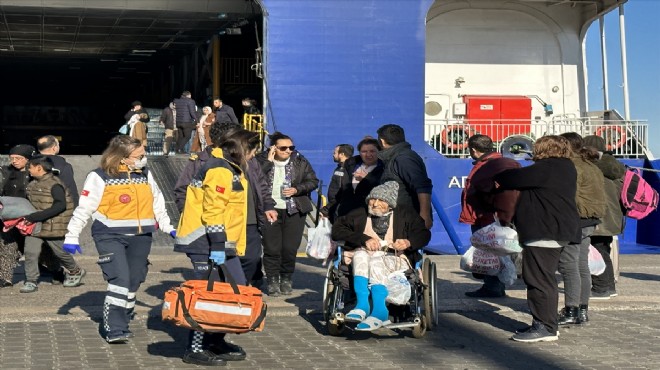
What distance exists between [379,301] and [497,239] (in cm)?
174

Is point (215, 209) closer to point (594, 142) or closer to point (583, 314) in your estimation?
point (583, 314)

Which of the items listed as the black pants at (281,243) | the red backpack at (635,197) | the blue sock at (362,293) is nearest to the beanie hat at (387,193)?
the blue sock at (362,293)

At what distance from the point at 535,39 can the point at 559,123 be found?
94.4 inches

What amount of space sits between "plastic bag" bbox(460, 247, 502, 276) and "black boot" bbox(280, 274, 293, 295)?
6.29ft

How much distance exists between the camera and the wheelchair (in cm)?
887

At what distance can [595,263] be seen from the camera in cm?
1056

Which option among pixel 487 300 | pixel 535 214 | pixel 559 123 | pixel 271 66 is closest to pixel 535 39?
pixel 559 123

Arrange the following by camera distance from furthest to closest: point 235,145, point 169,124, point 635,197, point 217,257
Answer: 1. point 169,124
2. point 635,197
3. point 235,145
4. point 217,257

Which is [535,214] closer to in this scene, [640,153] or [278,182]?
[278,182]

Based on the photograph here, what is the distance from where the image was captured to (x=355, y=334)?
916cm

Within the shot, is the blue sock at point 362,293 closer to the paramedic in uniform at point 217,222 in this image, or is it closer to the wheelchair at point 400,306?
the wheelchair at point 400,306

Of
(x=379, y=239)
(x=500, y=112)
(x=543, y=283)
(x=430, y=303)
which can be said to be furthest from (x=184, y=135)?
(x=543, y=283)

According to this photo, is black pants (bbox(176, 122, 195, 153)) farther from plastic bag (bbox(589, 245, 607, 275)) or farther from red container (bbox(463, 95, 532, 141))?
plastic bag (bbox(589, 245, 607, 275))

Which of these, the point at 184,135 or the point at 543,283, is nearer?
the point at 543,283
